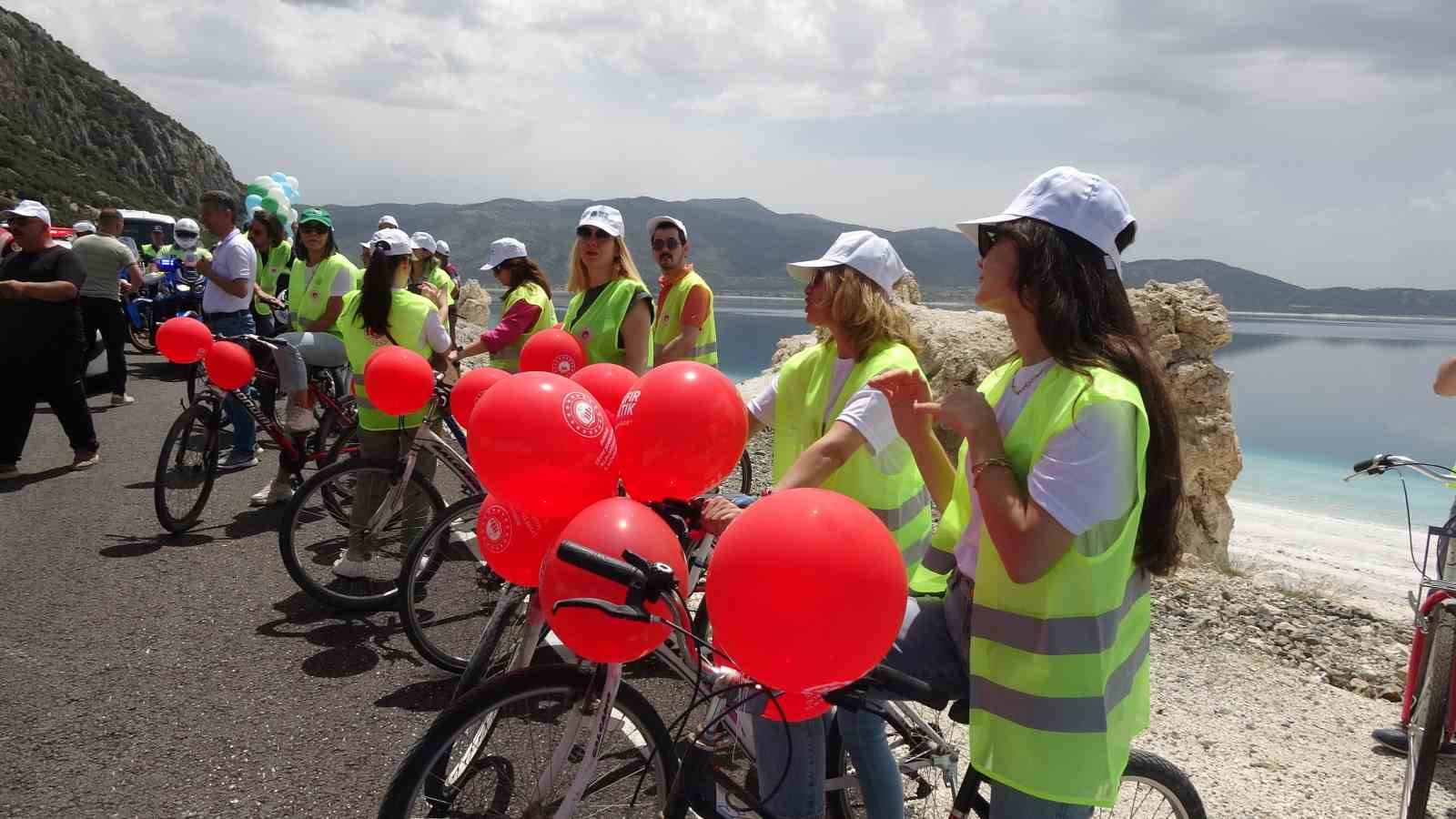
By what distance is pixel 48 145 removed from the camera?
58.5 meters

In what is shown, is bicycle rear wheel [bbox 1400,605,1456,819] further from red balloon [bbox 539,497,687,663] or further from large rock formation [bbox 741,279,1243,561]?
large rock formation [bbox 741,279,1243,561]

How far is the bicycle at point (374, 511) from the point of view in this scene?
4922 millimetres

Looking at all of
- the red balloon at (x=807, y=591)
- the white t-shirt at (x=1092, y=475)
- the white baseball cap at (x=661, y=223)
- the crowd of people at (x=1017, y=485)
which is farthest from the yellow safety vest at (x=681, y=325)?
the white t-shirt at (x=1092, y=475)

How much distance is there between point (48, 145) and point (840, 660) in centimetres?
7486

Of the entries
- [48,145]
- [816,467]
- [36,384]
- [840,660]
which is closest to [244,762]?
[816,467]

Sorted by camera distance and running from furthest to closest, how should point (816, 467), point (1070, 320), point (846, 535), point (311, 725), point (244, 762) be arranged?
1. point (311, 725)
2. point (244, 762)
3. point (816, 467)
4. point (1070, 320)
5. point (846, 535)

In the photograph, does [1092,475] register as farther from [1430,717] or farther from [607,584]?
[1430,717]

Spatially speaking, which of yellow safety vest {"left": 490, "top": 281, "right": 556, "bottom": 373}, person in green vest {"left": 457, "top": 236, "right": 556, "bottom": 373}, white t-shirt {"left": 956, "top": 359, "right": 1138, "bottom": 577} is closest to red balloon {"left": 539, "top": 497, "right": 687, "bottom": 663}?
white t-shirt {"left": 956, "top": 359, "right": 1138, "bottom": 577}

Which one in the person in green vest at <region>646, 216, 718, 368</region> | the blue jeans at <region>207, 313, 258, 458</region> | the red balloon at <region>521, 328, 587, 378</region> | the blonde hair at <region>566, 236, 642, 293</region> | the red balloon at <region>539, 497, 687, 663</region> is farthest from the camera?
the blue jeans at <region>207, 313, 258, 458</region>

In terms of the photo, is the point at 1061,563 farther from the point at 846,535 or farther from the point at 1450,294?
the point at 1450,294

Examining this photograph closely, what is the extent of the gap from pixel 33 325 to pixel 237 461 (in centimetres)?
198

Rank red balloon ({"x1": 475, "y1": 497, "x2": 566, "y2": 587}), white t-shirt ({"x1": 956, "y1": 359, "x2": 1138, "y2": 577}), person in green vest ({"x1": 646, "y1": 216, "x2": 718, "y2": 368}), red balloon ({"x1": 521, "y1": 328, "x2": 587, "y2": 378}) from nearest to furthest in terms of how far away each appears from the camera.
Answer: white t-shirt ({"x1": 956, "y1": 359, "x2": 1138, "y2": 577}) < red balloon ({"x1": 475, "y1": 497, "x2": 566, "y2": 587}) < red balloon ({"x1": 521, "y1": 328, "x2": 587, "y2": 378}) < person in green vest ({"x1": 646, "y1": 216, "x2": 718, "y2": 368})

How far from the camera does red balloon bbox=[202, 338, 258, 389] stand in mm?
6047

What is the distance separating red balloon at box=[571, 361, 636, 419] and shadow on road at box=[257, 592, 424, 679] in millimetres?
1969
